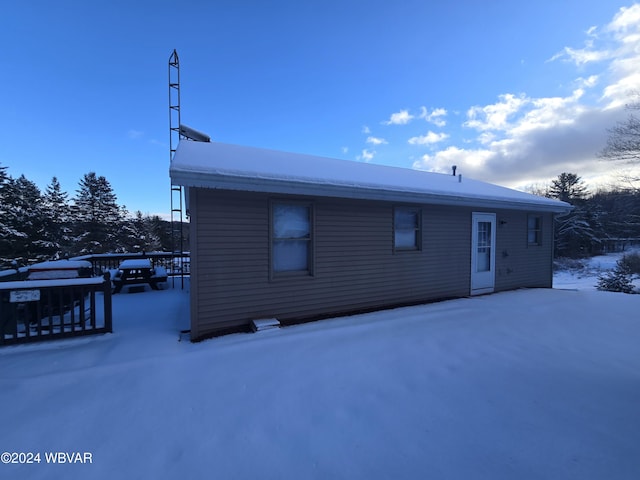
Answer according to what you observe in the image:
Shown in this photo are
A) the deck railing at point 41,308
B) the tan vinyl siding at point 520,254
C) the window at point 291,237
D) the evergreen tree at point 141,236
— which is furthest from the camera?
the evergreen tree at point 141,236

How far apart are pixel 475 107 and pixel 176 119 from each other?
443 inches

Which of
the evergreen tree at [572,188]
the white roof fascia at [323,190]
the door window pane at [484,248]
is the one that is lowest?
the door window pane at [484,248]

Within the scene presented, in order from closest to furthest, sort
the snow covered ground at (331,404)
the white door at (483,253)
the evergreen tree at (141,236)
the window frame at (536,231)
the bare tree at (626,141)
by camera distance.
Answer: the snow covered ground at (331,404)
the white door at (483,253)
the window frame at (536,231)
the bare tree at (626,141)
the evergreen tree at (141,236)

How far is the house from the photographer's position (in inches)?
166

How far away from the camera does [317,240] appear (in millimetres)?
5086

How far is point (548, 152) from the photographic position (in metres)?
15.8

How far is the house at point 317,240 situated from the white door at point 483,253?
0.09 feet

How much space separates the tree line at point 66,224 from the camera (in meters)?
19.2

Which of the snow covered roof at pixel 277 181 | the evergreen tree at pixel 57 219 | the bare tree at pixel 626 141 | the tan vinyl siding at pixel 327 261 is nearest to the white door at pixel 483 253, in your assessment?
the tan vinyl siding at pixel 327 261

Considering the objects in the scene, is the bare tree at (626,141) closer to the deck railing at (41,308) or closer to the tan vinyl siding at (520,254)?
the tan vinyl siding at (520,254)

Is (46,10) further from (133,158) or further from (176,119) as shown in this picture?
(133,158)

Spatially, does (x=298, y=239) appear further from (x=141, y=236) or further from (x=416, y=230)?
(x=141, y=236)

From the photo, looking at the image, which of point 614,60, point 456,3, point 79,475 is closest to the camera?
point 79,475

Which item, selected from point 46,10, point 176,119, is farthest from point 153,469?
point 46,10
